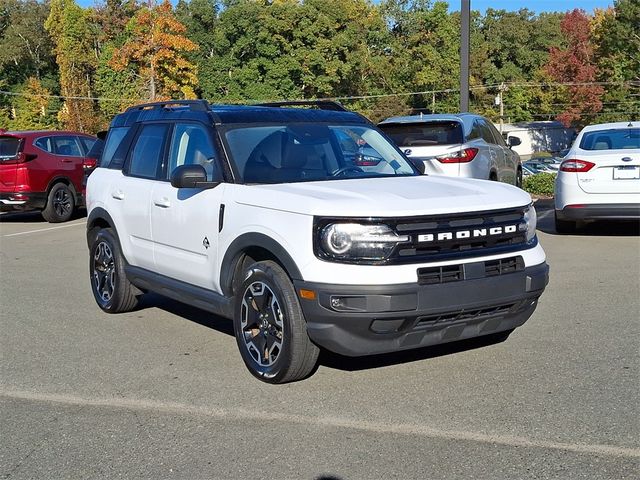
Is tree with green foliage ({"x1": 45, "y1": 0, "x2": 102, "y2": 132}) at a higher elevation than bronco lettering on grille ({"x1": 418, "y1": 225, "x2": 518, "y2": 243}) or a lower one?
higher

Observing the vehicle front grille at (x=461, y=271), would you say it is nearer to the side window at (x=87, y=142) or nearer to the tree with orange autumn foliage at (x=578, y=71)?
the side window at (x=87, y=142)

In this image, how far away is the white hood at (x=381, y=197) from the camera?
4.87m

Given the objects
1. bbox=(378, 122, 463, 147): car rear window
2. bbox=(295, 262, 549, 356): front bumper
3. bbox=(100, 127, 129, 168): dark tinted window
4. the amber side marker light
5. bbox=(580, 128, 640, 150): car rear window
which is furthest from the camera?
bbox=(378, 122, 463, 147): car rear window

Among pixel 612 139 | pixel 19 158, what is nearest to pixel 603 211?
pixel 612 139

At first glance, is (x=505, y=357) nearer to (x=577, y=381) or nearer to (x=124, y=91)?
(x=577, y=381)

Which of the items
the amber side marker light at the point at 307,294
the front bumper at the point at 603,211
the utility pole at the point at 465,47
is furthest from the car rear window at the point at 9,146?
the amber side marker light at the point at 307,294

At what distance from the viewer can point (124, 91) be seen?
69312 millimetres

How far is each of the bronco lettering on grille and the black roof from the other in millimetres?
1961

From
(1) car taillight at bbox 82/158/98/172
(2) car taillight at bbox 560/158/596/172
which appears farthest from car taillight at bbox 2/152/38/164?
(2) car taillight at bbox 560/158/596/172

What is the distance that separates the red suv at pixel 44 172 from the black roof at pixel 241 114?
9.58 metres

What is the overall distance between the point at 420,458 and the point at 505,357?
1.96 meters

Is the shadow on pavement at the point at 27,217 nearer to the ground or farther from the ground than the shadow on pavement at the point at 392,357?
nearer to the ground

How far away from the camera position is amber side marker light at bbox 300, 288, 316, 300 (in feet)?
15.8

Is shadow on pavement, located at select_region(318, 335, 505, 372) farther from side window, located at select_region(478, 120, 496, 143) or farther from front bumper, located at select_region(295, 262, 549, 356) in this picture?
side window, located at select_region(478, 120, 496, 143)
